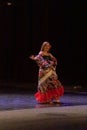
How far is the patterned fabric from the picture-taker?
18.4m

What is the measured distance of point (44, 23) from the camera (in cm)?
2916

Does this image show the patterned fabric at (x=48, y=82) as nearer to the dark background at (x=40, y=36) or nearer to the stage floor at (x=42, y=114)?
the stage floor at (x=42, y=114)

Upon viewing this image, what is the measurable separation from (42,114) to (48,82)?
8.33 ft

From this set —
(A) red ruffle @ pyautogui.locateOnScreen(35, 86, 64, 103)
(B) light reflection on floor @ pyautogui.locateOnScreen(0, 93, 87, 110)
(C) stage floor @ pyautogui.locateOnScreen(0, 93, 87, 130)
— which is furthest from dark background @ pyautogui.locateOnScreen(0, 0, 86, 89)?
(A) red ruffle @ pyautogui.locateOnScreen(35, 86, 64, 103)

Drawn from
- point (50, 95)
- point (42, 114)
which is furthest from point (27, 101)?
point (42, 114)

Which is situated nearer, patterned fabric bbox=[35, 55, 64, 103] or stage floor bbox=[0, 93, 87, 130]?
stage floor bbox=[0, 93, 87, 130]

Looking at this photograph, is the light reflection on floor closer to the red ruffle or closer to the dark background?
the red ruffle

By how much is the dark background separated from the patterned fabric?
9302 mm

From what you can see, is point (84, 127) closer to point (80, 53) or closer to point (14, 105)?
point (14, 105)

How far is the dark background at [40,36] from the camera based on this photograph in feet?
92.8

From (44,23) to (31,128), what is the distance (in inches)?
627

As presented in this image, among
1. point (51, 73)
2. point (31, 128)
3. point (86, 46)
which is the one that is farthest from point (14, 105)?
point (86, 46)

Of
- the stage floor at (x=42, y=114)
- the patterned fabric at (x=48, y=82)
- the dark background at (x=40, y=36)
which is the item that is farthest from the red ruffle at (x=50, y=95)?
the dark background at (x=40, y=36)

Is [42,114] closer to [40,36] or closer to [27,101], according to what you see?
[27,101]
